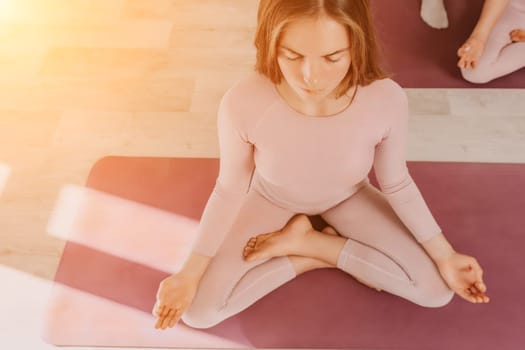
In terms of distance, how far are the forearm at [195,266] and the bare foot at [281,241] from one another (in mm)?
96

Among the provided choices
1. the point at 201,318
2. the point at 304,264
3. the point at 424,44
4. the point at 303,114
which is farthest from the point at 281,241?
the point at 424,44

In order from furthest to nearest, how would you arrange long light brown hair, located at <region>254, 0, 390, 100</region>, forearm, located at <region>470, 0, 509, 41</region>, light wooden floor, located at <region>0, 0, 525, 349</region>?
forearm, located at <region>470, 0, 509, 41</region>, light wooden floor, located at <region>0, 0, 525, 349</region>, long light brown hair, located at <region>254, 0, 390, 100</region>

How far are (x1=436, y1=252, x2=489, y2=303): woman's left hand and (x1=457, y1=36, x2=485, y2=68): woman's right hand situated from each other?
77cm

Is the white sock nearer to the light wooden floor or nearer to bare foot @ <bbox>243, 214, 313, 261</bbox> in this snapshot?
the light wooden floor

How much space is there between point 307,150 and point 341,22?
279mm

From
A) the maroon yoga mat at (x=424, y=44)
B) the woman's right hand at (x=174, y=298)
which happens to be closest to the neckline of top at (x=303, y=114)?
the woman's right hand at (x=174, y=298)

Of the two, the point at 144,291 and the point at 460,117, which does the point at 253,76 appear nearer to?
the point at 144,291

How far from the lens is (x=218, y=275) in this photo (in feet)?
3.85

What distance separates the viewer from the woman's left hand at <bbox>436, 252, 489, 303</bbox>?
1.09m

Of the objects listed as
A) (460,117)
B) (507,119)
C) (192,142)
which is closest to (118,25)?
(192,142)

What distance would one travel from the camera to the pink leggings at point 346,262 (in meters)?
1.17

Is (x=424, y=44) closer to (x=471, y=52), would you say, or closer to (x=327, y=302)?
(x=471, y=52)

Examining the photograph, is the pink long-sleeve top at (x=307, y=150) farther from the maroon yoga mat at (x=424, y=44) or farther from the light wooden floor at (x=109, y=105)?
the maroon yoga mat at (x=424, y=44)

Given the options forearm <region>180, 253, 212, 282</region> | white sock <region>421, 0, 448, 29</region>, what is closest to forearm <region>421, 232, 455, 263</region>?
forearm <region>180, 253, 212, 282</region>
